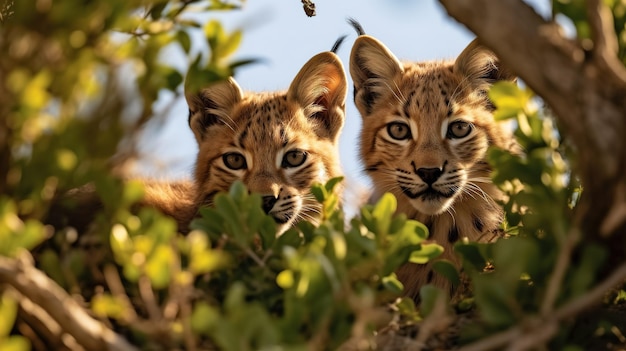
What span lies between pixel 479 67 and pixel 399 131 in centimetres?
68

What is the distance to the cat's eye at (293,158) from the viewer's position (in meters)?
5.90

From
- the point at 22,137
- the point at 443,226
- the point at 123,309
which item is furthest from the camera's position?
the point at 443,226

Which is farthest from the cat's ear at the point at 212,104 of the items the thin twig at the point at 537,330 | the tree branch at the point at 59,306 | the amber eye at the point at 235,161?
the thin twig at the point at 537,330

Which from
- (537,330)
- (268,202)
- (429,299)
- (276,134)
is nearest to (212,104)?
(276,134)

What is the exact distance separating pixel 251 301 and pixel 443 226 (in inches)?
109

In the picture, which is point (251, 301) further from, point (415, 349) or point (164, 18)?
point (164, 18)

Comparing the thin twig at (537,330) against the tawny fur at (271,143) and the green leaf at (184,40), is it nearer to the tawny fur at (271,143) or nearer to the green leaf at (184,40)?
the green leaf at (184,40)

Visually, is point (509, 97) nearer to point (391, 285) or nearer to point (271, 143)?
point (391, 285)

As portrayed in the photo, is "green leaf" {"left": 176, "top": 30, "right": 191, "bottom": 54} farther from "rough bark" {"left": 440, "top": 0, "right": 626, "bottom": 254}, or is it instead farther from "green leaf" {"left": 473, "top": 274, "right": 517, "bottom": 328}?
"green leaf" {"left": 473, "top": 274, "right": 517, "bottom": 328}

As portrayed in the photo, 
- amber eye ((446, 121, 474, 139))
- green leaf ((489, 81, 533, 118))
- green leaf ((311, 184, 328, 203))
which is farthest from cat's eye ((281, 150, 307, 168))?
green leaf ((489, 81, 533, 118))

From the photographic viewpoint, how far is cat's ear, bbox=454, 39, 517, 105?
247 inches

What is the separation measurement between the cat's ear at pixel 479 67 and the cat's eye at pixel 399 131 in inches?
20.7

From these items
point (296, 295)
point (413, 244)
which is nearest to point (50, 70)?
point (296, 295)

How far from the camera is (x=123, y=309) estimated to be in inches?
109
